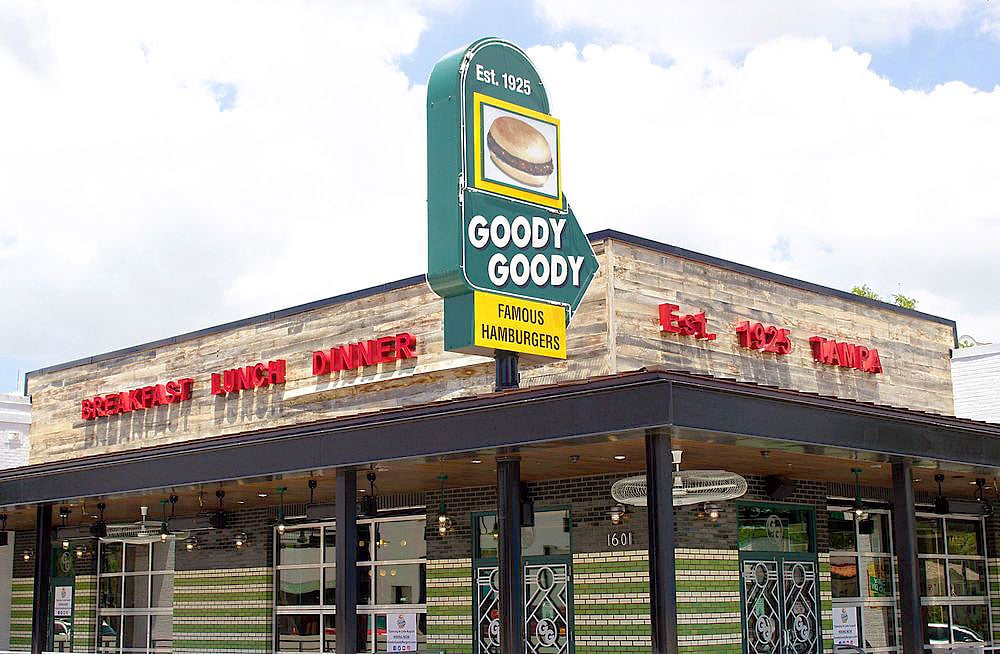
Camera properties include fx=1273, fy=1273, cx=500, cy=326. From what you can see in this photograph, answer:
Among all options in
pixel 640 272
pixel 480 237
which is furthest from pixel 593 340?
pixel 480 237

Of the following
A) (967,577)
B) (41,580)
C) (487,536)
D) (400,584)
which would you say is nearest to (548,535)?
(487,536)

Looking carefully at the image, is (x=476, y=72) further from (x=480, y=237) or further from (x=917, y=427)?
(x=917, y=427)

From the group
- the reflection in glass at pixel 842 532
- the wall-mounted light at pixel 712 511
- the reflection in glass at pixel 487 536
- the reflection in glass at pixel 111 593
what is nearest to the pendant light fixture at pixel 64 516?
the reflection in glass at pixel 111 593

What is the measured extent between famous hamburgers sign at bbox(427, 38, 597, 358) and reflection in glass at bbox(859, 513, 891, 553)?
6.49m

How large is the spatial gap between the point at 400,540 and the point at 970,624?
9.27 metres

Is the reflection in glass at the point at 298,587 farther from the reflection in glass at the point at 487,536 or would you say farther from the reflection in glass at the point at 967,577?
the reflection in glass at the point at 967,577

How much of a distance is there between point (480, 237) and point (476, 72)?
202 centimetres

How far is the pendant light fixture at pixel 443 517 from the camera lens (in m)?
16.3

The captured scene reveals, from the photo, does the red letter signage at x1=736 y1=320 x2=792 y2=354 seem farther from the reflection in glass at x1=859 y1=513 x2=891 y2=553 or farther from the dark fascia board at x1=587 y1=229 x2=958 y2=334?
the reflection in glass at x1=859 y1=513 x2=891 y2=553

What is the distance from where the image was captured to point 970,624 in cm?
2041

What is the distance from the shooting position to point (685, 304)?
17266 mm

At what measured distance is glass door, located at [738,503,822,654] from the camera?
16281mm

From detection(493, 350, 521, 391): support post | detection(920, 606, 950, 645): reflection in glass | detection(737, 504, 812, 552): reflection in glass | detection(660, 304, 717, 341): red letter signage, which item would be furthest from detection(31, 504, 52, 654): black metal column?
detection(920, 606, 950, 645): reflection in glass

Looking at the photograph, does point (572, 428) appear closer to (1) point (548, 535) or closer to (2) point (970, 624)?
(1) point (548, 535)
